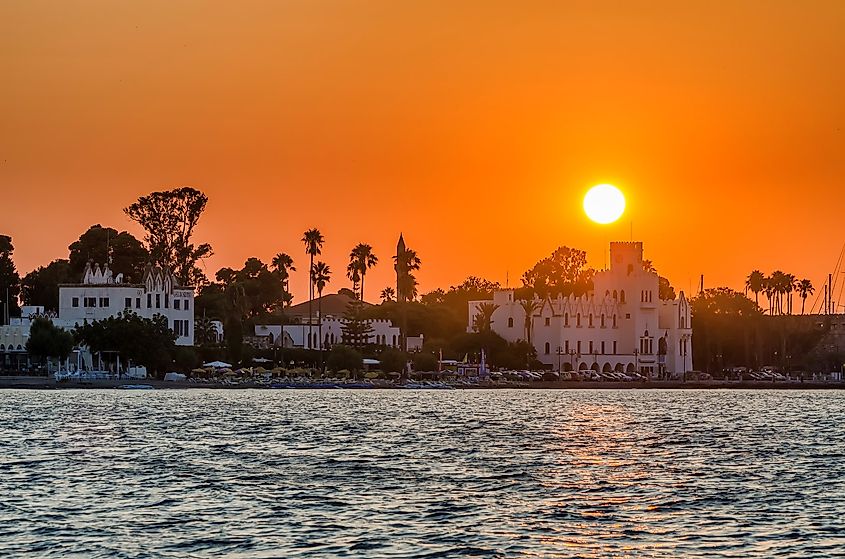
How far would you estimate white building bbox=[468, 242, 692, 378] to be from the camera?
189750mm

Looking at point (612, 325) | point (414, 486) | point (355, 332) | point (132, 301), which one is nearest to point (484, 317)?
point (612, 325)

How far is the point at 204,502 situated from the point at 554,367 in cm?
14644

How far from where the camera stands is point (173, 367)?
6314 inches

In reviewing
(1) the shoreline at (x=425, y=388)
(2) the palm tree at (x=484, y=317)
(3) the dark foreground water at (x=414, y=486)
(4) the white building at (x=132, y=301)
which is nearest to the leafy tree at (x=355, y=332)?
(2) the palm tree at (x=484, y=317)

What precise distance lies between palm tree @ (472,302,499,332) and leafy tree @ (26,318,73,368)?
5961 centimetres

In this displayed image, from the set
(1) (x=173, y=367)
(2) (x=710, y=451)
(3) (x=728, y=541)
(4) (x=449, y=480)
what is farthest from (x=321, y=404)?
(3) (x=728, y=541)

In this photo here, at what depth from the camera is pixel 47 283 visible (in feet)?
613

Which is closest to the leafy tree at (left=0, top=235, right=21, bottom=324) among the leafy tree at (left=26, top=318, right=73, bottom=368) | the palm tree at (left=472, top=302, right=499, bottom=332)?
the leafy tree at (left=26, top=318, right=73, bottom=368)

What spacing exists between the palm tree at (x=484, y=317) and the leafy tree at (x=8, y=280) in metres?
57.1

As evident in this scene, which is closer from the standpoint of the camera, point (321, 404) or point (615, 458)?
point (615, 458)

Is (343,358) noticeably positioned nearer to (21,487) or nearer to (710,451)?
(710,451)

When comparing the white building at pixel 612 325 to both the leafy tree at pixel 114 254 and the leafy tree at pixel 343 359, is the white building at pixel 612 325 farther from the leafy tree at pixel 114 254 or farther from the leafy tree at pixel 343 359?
the leafy tree at pixel 114 254

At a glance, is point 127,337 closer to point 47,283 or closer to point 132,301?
point 132,301

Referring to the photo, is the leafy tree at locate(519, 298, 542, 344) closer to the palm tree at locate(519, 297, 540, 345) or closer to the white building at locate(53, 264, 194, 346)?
the palm tree at locate(519, 297, 540, 345)
